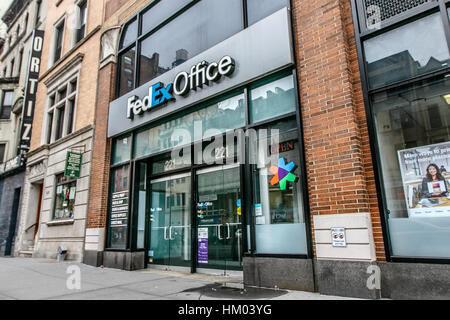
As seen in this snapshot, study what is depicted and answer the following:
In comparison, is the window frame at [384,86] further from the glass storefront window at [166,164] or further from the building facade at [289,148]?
the glass storefront window at [166,164]

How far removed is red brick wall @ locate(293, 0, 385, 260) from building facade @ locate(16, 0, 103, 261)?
8.48m

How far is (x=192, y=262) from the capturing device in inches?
314

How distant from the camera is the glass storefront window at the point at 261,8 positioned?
6801mm

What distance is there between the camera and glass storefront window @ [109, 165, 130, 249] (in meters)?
9.57

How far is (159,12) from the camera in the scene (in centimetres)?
1027

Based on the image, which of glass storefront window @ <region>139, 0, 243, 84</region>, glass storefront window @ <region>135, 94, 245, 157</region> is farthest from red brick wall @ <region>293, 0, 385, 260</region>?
glass storefront window @ <region>139, 0, 243, 84</region>

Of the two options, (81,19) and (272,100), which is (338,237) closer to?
(272,100)

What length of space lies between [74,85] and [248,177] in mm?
10943

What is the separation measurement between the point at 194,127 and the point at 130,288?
13.6ft

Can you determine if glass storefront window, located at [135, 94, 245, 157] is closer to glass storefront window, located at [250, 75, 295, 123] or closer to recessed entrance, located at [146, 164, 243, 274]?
glass storefront window, located at [250, 75, 295, 123]

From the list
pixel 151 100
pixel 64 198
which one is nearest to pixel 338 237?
pixel 151 100

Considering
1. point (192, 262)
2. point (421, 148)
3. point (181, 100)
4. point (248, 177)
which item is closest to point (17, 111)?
point (181, 100)

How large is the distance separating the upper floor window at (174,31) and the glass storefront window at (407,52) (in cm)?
229

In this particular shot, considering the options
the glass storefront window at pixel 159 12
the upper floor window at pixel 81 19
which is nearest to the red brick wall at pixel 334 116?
the glass storefront window at pixel 159 12
